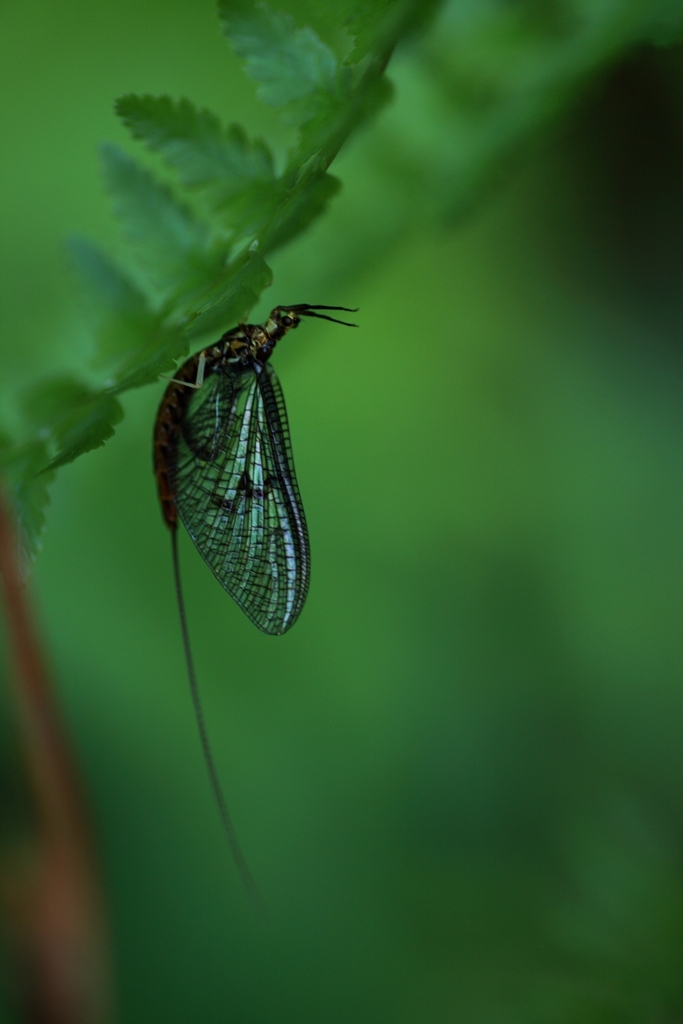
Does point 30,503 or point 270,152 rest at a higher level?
point 270,152

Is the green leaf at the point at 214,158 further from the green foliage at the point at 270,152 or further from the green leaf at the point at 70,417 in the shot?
the green leaf at the point at 70,417

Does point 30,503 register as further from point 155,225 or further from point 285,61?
point 285,61

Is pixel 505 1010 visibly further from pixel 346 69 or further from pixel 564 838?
pixel 346 69

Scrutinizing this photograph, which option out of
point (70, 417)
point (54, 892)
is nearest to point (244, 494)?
point (70, 417)

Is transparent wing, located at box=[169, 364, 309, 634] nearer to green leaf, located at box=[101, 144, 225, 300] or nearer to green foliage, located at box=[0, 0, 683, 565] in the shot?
green foliage, located at box=[0, 0, 683, 565]

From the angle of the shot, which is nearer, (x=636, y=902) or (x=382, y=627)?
(x=636, y=902)

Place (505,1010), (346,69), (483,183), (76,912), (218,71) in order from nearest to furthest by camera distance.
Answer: (346,69) → (76,912) → (483,183) → (505,1010) → (218,71)

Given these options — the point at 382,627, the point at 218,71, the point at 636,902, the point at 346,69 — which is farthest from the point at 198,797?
the point at 218,71
